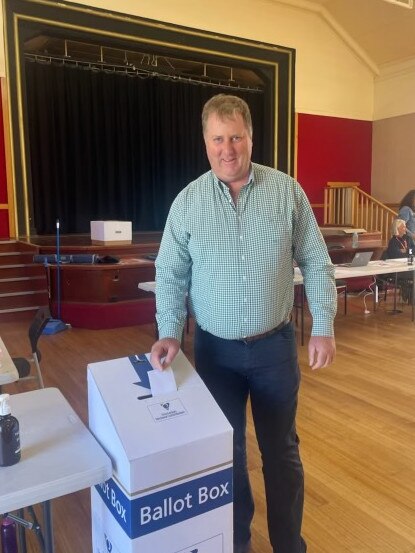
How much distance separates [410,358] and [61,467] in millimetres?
3569

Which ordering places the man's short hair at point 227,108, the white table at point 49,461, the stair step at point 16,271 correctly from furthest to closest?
the stair step at point 16,271 → the man's short hair at point 227,108 → the white table at point 49,461

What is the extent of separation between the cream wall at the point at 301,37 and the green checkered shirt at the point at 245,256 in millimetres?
6088

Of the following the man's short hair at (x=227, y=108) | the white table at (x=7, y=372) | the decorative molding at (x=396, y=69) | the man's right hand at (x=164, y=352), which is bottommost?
the white table at (x=7, y=372)

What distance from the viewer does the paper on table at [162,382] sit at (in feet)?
4.05

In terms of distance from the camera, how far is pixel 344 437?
8.67 feet

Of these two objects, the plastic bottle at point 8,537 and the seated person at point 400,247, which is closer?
the plastic bottle at point 8,537

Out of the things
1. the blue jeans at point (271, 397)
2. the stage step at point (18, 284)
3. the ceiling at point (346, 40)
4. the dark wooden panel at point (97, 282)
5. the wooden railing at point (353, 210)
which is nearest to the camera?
the blue jeans at point (271, 397)

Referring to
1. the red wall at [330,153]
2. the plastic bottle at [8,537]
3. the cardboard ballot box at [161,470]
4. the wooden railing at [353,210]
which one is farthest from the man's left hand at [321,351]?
the red wall at [330,153]

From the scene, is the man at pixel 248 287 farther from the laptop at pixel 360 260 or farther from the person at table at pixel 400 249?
the person at table at pixel 400 249

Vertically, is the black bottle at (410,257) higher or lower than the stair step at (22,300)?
higher

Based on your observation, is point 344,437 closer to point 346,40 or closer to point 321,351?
point 321,351

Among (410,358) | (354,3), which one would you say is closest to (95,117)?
(354,3)

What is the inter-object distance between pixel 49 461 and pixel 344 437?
1.96m

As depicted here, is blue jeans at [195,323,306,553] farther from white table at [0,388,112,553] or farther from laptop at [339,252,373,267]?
laptop at [339,252,373,267]
